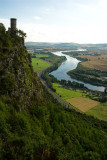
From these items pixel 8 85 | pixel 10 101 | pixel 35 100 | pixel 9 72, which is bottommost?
pixel 35 100

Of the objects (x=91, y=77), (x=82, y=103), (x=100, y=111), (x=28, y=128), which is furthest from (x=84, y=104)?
(x=91, y=77)

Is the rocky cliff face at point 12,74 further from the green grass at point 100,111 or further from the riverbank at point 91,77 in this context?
the riverbank at point 91,77

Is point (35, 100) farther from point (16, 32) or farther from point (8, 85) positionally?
point (16, 32)

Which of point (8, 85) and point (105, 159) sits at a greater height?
point (8, 85)

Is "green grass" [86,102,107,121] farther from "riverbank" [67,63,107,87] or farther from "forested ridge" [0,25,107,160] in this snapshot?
"riverbank" [67,63,107,87]

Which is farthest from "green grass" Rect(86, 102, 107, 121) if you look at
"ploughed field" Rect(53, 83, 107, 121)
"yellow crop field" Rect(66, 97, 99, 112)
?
"yellow crop field" Rect(66, 97, 99, 112)

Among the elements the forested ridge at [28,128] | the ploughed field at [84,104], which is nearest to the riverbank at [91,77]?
the ploughed field at [84,104]

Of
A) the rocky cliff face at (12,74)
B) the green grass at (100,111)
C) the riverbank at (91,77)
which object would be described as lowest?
the green grass at (100,111)

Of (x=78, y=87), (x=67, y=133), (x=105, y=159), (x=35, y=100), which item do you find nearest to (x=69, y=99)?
(x=78, y=87)
